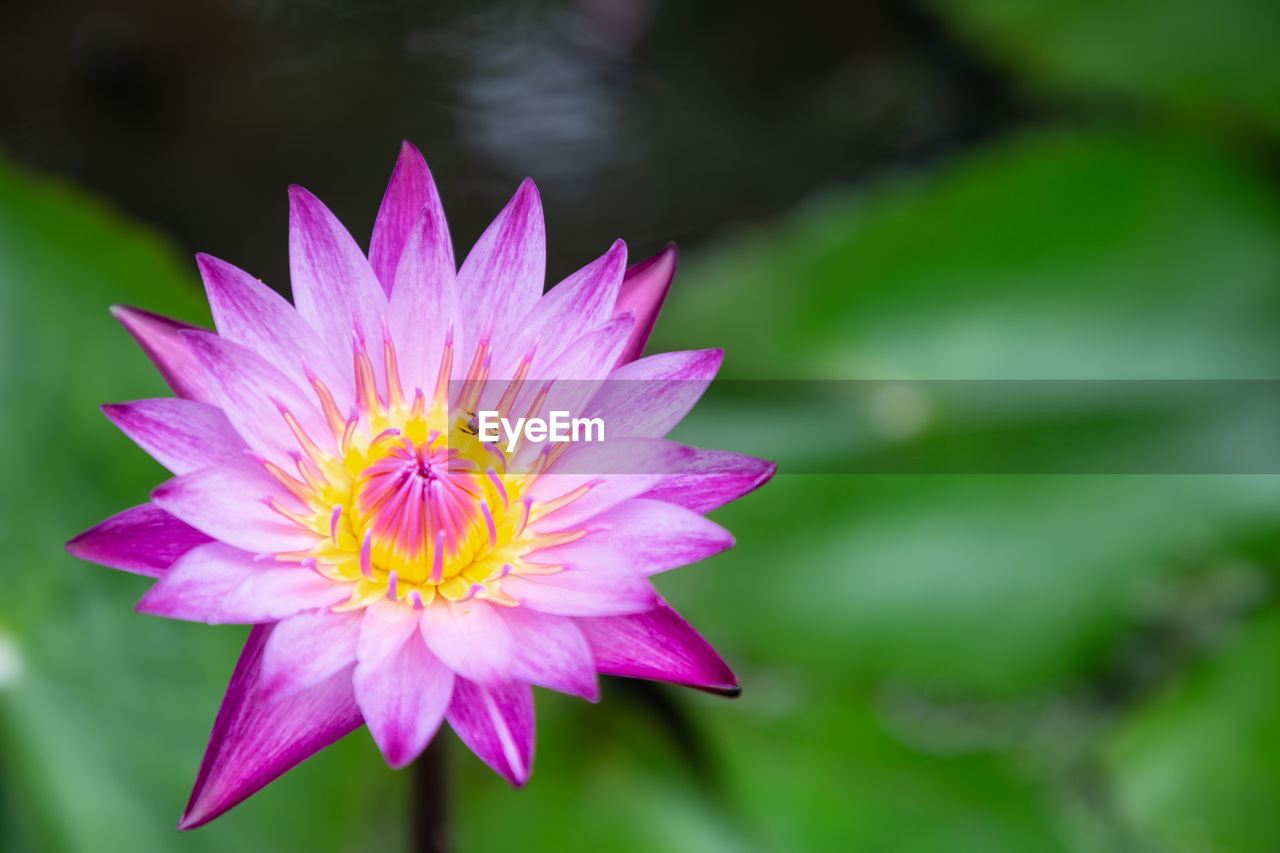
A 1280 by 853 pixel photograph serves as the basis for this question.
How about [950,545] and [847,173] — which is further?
[847,173]

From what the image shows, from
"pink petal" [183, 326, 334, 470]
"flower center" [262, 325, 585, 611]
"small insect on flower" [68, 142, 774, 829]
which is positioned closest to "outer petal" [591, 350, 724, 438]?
"small insect on flower" [68, 142, 774, 829]

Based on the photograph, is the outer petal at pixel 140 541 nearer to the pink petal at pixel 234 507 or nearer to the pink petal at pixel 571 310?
the pink petal at pixel 234 507

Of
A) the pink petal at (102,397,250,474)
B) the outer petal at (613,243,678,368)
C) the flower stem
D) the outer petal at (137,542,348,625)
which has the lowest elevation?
the flower stem

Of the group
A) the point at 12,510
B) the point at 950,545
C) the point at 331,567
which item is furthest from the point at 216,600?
the point at 950,545

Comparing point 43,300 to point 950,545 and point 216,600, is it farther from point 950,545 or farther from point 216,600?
point 950,545

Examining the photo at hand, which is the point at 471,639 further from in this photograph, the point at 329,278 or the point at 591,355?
the point at 329,278

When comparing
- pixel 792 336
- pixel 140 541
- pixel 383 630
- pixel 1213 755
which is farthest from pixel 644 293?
pixel 1213 755

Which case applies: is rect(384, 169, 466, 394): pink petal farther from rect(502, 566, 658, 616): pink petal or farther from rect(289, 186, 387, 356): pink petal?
rect(502, 566, 658, 616): pink petal
